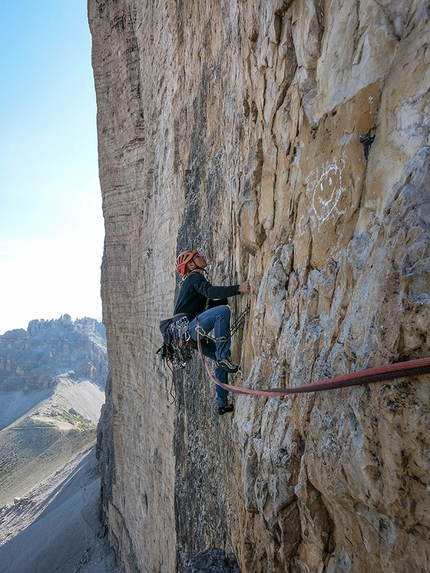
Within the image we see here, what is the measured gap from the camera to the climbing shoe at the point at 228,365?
4.10 meters

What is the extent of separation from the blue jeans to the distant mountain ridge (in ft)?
214

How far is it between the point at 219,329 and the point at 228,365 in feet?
1.36

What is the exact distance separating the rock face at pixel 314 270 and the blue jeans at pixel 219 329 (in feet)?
0.68

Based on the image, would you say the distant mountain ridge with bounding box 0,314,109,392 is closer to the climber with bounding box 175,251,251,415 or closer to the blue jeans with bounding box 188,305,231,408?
the climber with bounding box 175,251,251,415

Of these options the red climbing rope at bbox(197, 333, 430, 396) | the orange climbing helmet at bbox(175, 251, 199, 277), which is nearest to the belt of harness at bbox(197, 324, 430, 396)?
the red climbing rope at bbox(197, 333, 430, 396)

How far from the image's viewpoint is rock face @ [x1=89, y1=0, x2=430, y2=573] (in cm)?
178

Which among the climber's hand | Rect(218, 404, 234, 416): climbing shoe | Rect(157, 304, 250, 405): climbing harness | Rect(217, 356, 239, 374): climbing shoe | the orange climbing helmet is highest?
the orange climbing helmet

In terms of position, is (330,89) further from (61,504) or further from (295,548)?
(61,504)

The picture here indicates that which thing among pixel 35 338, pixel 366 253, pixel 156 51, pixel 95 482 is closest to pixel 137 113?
pixel 156 51

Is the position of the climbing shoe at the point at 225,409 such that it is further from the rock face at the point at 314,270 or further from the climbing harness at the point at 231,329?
the climbing harness at the point at 231,329

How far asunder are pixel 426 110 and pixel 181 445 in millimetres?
6730

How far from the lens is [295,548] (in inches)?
107

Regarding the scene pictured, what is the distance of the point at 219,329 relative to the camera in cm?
422

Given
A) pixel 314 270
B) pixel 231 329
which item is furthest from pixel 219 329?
pixel 314 270
